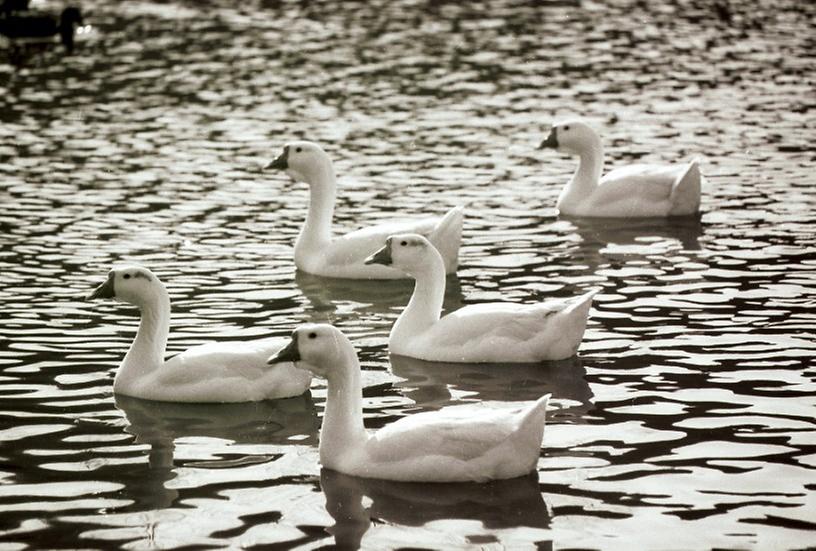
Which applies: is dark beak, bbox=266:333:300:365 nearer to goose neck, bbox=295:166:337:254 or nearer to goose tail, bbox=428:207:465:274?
goose tail, bbox=428:207:465:274

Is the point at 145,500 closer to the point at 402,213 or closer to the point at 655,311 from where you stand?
the point at 655,311

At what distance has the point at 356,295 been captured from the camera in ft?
54.7

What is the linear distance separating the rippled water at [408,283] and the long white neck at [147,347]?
1.05 feet

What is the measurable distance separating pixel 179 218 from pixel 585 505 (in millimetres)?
10522

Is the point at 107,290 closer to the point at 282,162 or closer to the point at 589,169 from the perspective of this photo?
the point at 282,162

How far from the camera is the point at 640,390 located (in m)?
12.7

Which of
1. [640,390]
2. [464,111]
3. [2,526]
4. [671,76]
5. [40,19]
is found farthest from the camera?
[40,19]

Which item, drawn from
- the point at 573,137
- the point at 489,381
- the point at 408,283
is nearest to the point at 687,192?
the point at 573,137

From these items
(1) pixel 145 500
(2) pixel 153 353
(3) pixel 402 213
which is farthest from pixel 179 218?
(1) pixel 145 500

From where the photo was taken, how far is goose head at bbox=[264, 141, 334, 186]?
17641 millimetres

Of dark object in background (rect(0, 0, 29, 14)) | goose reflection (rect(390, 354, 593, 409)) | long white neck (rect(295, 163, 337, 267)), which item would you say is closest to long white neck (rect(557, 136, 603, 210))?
long white neck (rect(295, 163, 337, 267))

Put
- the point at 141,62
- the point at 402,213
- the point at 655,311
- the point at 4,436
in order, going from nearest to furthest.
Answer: the point at 4,436 → the point at 655,311 → the point at 402,213 → the point at 141,62

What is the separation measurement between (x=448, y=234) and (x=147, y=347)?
14.5 feet

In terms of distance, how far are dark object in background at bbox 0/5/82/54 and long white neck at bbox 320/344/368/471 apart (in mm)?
26503
